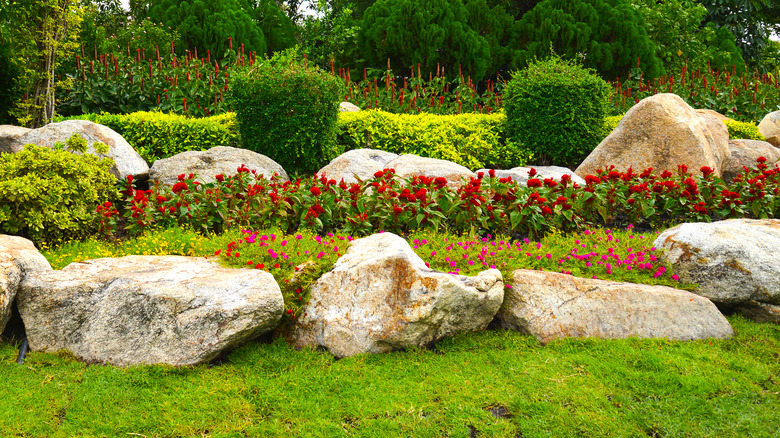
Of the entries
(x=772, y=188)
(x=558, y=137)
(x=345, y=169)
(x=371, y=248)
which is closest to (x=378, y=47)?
(x=558, y=137)

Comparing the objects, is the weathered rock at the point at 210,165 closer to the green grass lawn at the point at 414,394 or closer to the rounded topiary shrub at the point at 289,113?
the rounded topiary shrub at the point at 289,113

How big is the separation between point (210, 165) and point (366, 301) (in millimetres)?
3860

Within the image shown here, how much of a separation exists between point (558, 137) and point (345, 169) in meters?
3.68

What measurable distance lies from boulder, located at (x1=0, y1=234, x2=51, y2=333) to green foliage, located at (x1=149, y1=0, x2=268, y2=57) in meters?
10.6

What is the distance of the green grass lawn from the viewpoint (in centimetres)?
313

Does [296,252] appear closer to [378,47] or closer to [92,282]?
[92,282]

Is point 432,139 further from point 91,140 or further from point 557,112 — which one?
point 91,140

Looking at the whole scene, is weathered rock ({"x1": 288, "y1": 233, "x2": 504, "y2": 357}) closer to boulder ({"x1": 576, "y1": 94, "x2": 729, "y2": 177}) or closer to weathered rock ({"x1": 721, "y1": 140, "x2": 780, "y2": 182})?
boulder ({"x1": 576, "y1": 94, "x2": 729, "y2": 177})

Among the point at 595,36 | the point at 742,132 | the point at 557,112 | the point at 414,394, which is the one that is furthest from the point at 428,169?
the point at 595,36

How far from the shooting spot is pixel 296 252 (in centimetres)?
462

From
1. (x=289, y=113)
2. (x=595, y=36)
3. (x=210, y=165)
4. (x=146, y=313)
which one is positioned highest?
(x=595, y=36)

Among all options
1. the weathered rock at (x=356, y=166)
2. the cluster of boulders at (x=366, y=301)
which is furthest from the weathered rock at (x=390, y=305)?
the weathered rock at (x=356, y=166)

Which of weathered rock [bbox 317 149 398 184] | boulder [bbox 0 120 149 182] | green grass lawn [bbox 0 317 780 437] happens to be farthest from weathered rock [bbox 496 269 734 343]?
boulder [bbox 0 120 149 182]

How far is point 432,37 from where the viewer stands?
13.4 meters
